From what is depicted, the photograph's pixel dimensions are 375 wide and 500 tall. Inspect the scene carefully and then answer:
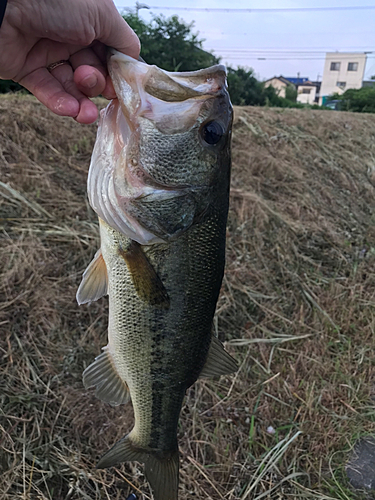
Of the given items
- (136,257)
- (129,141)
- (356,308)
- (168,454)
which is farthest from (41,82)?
(356,308)

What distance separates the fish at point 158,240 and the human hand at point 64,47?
0.52ft

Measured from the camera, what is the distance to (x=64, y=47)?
174cm

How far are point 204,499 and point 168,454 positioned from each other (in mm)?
1198

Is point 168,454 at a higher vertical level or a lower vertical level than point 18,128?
lower

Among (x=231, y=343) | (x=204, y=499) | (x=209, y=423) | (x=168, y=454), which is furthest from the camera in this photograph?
(x=231, y=343)

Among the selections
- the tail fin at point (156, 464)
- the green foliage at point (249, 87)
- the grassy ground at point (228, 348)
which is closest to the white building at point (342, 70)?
the green foliage at point (249, 87)

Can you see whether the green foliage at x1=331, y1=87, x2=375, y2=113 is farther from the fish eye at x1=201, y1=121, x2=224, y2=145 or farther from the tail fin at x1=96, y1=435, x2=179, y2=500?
the tail fin at x1=96, y1=435, x2=179, y2=500

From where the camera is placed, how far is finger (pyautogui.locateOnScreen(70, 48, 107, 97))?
1.57m

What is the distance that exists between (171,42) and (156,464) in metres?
18.4

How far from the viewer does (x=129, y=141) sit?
1437 mm

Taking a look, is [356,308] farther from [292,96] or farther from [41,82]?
[292,96]

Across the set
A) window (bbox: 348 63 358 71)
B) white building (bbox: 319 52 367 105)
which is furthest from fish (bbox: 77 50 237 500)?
window (bbox: 348 63 358 71)

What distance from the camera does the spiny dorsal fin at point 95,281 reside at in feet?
5.47

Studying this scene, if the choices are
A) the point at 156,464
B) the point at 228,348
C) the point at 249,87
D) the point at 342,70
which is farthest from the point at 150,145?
the point at 342,70
